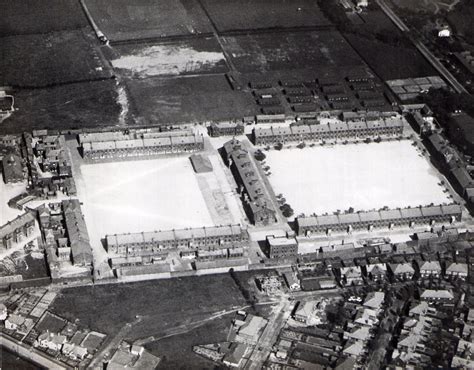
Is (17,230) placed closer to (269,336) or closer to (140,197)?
(140,197)

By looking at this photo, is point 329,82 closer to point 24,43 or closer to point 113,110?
point 113,110

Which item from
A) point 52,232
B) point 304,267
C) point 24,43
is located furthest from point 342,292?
point 24,43

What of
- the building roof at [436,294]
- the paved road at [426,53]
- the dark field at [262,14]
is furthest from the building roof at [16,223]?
the paved road at [426,53]

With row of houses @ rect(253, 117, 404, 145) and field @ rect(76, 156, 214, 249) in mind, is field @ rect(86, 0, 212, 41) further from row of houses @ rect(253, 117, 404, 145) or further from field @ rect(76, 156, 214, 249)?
field @ rect(76, 156, 214, 249)

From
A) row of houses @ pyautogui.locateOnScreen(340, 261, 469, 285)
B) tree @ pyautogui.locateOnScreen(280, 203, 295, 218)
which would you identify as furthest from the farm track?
row of houses @ pyautogui.locateOnScreen(340, 261, 469, 285)

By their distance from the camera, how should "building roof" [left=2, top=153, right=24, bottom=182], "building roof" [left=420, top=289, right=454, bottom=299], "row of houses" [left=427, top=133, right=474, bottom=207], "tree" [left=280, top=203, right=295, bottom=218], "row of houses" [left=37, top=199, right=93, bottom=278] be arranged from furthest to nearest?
"row of houses" [left=427, top=133, right=474, bottom=207], "building roof" [left=2, top=153, right=24, bottom=182], "tree" [left=280, top=203, right=295, bottom=218], "row of houses" [left=37, top=199, right=93, bottom=278], "building roof" [left=420, top=289, right=454, bottom=299]
